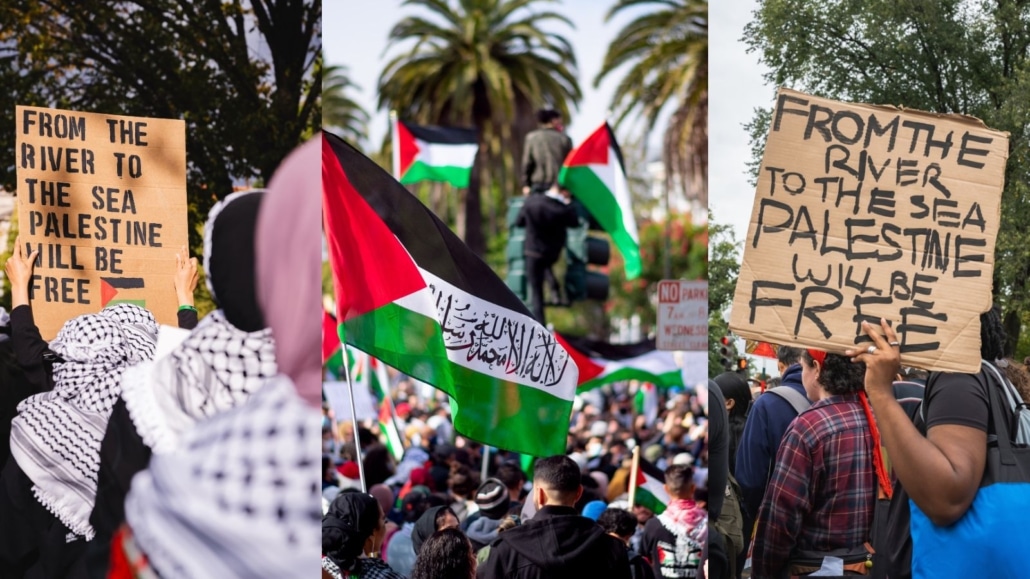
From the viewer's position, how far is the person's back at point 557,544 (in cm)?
494

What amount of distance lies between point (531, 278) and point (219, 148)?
10300 mm

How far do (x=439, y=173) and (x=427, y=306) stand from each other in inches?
429

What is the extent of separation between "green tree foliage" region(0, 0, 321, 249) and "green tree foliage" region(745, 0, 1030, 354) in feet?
5.88

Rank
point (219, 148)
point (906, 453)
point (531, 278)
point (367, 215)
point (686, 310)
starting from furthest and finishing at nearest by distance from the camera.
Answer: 1. point (531, 278)
2. point (686, 310)
3. point (367, 215)
4. point (219, 148)
5. point (906, 453)

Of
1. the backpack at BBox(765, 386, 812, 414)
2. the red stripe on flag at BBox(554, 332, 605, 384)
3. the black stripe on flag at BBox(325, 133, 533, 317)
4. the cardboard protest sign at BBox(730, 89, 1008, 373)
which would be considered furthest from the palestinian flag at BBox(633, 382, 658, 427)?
the cardboard protest sign at BBox(730, 89, 1008, 373)

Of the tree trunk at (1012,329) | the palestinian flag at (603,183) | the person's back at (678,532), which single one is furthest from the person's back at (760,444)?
the palestinian flag at (603,183)

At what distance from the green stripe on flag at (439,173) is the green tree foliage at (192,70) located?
12.0 meters

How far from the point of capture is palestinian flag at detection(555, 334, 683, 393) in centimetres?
1152

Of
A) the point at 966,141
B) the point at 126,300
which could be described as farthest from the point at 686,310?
the point at 126,300

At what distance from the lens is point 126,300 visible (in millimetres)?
4055

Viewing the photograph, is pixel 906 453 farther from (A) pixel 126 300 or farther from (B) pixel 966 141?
(A) pixel 126 300

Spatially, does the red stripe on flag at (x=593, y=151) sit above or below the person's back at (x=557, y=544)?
above

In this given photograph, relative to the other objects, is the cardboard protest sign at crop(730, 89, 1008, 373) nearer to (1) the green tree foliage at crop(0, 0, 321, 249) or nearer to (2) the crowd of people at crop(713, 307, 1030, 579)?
(2) the crowd of people at crop(713, 307, 1030, 579)

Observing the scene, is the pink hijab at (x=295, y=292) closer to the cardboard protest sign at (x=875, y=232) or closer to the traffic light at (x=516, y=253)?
the cardboard protest sign at (x=875, y=232)
